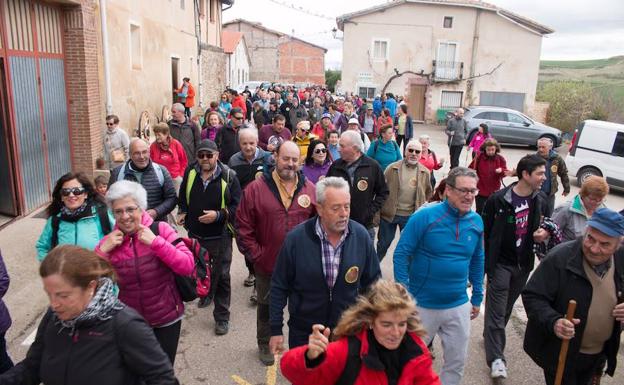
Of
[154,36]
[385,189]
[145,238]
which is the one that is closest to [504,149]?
[154,36]

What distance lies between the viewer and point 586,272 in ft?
10.3

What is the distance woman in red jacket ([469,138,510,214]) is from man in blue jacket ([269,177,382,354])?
494cm

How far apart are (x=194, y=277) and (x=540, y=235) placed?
286cm

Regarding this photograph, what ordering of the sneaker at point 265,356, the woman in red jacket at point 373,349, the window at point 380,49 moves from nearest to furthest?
the woman in red jacket at point 373,349, the sneaker at point 265,356, the window at point 380,49

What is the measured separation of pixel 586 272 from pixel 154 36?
560 inches

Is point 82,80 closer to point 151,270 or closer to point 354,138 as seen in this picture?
point 354,138

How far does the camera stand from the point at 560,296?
3219mm

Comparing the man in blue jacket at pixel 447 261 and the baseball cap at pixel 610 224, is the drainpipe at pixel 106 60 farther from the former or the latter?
the baseball cap at pixel 610 224

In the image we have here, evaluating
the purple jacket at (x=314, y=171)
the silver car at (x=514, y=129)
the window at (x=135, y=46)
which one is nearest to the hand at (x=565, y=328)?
the purple jacket at (x=314, y=171)

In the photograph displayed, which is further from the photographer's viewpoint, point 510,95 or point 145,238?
point 510,95

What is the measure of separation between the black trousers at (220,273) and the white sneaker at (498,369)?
256 cm

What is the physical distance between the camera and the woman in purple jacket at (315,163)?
5879 mm

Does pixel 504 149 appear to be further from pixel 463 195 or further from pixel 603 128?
pixel 463 195

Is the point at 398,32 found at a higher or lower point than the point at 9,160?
higher
